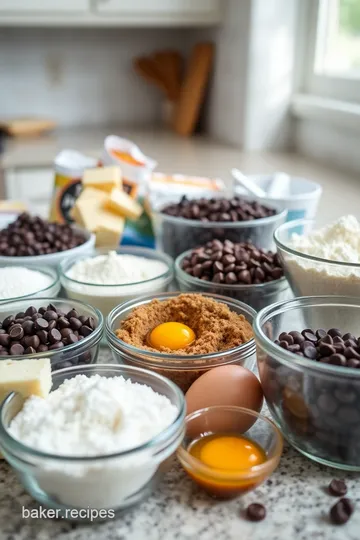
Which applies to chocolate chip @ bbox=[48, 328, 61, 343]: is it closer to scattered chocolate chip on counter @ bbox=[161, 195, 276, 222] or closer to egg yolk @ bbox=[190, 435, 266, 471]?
egg yolk @ bbox=[190, 435, 266, 471]

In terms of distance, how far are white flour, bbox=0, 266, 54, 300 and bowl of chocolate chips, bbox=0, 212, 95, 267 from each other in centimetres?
6

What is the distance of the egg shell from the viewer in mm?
716

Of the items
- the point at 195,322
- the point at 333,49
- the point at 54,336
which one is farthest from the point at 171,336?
the point at 333,49

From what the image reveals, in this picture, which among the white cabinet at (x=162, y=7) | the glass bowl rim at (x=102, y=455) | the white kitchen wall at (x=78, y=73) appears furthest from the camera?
the white kitchen wall at (x=78, y=73)

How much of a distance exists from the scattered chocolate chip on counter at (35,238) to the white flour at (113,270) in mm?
74

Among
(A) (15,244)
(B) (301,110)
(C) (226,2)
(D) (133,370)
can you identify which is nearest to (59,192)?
(A) (15,244)

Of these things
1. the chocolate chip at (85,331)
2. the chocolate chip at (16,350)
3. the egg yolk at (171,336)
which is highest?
the chocolate chip at (16,350)

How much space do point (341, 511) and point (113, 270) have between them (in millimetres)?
601

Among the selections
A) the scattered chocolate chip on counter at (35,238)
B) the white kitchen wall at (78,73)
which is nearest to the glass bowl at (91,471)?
the scattered chocolate chip on counter at (35,238)

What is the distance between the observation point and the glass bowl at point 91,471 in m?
0.57

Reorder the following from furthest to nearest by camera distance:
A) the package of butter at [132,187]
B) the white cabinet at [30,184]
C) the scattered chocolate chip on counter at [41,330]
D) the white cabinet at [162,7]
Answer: the white cabinet at [162,7]
the white cabinet at [30,184]
the package of butter at [132,187]
the scattered chocolate chip on counter at [41,330]

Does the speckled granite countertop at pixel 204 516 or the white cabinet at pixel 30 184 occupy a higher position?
the speckled granite countertop at pixel 204 516

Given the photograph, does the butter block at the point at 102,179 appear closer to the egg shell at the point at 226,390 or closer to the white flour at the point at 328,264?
the white flour at the point at 328,264

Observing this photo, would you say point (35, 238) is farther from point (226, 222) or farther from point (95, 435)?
point (95, 435)
